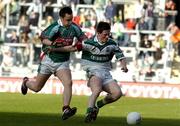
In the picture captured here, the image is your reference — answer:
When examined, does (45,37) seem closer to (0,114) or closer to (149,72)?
(0,114)

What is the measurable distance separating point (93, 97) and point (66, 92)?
53 centimetres

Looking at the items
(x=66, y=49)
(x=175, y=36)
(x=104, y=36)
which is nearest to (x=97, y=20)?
(x=175, y=36)

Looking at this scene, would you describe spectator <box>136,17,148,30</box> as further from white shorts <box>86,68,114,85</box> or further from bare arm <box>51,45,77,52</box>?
bare arm <box>51,45,77,52</box>

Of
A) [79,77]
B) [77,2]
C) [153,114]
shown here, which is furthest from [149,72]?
[153,114]

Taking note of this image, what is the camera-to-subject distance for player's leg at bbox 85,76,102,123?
1230 cm

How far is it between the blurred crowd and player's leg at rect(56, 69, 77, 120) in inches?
552

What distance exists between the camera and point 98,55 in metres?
13.0

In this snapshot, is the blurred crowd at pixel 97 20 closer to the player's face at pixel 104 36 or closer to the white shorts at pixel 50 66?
the white shorts at pixel 50 66

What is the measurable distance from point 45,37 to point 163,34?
1577cm

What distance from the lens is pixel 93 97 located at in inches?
503

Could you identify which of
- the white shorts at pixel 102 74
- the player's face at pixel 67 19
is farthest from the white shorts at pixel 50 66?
the player's face at pixel 67 19

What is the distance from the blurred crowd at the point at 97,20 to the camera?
1100 inches

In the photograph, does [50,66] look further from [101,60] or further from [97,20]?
[97,20]

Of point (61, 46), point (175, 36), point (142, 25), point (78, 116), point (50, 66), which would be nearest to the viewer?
point (61, 46)
